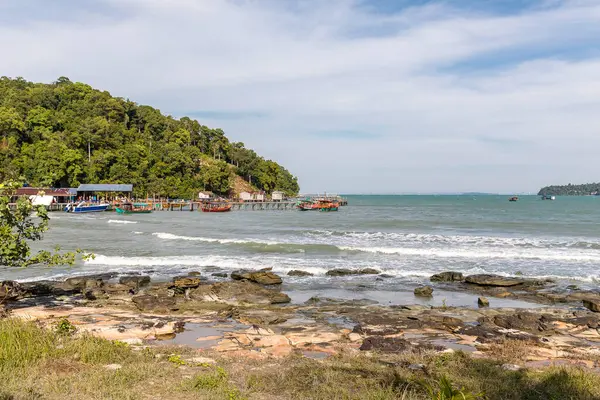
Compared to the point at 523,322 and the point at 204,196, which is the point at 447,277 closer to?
the point at 523,322

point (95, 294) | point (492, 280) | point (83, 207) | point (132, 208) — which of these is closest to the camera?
point (95, 294)

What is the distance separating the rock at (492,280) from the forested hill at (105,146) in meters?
83.5

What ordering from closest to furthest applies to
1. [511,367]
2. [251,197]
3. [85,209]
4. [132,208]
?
[511,367], [85,209], [132,208], [251,197]

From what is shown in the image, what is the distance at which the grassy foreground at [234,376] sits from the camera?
7367 millimetres

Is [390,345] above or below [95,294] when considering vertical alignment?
above

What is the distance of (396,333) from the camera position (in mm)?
13148

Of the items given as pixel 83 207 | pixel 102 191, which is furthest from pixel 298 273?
pixel 102 191

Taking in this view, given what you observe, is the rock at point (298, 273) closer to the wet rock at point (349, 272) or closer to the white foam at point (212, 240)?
the wet rock at point (349, 272)

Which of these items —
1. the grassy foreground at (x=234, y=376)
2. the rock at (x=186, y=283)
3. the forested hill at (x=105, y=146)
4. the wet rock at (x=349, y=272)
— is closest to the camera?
the grassy foreground at (x=234, y=376)

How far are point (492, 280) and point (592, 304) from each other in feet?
Answer: 16.8

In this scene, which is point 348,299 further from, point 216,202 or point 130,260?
point 216,202

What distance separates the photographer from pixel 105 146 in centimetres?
11381

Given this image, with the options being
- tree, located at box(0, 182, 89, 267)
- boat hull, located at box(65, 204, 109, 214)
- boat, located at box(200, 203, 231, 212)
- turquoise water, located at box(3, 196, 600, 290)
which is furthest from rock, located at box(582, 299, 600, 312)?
boat, located at box(200, 203, 231, 212)

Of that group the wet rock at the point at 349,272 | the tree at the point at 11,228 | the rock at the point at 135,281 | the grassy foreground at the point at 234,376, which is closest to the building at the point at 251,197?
the wet rock at the point at 349,272
